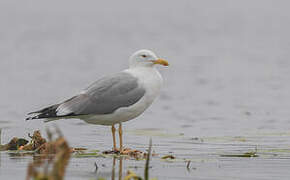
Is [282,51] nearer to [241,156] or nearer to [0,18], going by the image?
[241,156]

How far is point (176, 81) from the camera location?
2258cm

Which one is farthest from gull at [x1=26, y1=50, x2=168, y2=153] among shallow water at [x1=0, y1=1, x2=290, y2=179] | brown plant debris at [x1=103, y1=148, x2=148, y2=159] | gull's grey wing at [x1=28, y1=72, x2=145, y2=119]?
shallow water at [x1=0, y1=1, x2=290, y2=179]

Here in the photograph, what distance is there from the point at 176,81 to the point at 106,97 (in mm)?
13017

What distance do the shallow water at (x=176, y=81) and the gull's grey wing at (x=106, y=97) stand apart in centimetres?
76

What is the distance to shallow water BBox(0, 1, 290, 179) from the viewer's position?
8766 mm

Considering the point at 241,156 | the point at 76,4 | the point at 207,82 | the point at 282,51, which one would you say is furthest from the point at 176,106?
the point at 76,4

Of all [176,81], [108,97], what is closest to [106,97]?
[108,97]

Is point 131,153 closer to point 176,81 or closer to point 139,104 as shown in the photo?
point 139,104

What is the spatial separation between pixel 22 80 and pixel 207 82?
5592 mm

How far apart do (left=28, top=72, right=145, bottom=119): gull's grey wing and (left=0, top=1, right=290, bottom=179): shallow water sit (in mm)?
760

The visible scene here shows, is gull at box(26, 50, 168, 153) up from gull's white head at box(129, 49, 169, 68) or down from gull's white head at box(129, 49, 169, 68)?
down

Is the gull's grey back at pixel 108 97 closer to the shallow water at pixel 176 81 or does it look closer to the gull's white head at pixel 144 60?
the gull's white head at pixel 144 60

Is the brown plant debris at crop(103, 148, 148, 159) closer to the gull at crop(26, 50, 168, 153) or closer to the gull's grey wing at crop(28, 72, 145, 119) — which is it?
the gull at crop(26, 50, 168, 153)

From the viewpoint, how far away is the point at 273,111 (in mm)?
15836
